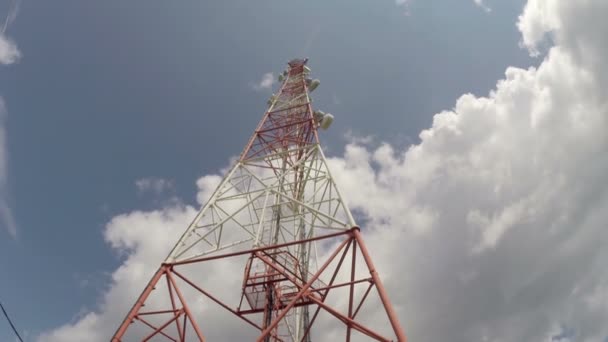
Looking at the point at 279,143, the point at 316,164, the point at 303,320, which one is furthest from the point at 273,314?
the point at 279,143

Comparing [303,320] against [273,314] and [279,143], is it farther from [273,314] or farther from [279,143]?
[279,143]

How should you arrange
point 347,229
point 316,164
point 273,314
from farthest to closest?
point 316,164 → point 273,314 → point 347,229

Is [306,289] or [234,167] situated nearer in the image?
[306,289]

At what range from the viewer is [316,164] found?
53.4 feet

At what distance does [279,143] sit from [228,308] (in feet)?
31.3

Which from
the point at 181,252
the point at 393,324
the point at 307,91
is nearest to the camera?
the point at 393,324

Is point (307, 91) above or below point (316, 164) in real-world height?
above

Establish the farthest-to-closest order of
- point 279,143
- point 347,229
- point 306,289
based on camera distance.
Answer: point 279,143 < point 347,229 < point 306,289

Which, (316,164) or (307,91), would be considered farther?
(307,91)

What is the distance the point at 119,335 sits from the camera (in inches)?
407

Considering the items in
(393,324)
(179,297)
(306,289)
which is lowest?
(393,324)

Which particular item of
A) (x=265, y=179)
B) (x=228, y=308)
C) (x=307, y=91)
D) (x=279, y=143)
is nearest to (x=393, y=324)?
(x=228, y=308)

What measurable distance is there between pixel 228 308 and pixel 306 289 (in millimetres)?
4219

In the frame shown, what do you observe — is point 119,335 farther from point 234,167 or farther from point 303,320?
point 303,320
